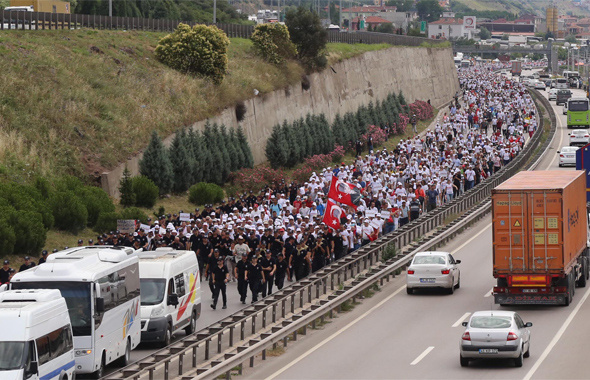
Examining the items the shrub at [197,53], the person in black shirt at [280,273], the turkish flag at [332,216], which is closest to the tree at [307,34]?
the shrub at [197,53]

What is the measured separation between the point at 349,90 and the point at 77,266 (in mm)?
60809

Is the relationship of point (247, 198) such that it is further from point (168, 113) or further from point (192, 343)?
point (192, 343)

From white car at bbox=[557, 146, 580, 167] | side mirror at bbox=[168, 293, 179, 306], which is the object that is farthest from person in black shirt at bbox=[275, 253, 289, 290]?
white car at bbox=[557, 146, 580, 167]

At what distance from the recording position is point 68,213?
38.5m

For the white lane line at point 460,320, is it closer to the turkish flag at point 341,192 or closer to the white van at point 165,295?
the white van at point 165,295

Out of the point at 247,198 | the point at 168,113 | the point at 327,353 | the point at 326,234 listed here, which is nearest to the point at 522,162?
the point at 168,113

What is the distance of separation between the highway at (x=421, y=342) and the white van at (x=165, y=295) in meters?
2.52

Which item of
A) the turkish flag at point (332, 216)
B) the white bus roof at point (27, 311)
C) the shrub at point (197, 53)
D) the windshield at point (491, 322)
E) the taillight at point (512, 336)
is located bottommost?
the taillight at point (512, 336)

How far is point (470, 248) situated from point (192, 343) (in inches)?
795

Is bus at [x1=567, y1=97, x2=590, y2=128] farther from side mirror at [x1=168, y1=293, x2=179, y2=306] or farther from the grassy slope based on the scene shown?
side mirror at [x1=168, y1=293, x2=179, y2=306]

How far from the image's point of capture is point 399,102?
89.7 m

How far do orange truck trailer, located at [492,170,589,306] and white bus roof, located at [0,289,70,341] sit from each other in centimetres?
1303

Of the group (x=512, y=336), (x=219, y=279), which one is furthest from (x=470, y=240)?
(x=512, y=336)

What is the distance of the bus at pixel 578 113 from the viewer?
85.8m
